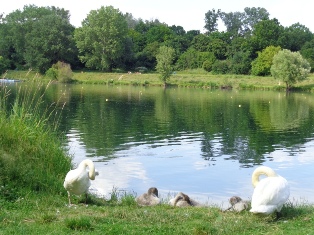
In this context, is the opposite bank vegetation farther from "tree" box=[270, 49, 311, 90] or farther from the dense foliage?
the dense foliage

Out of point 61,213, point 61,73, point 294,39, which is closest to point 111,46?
point 61,73

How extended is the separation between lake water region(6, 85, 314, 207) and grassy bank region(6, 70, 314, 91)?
34.8 meters

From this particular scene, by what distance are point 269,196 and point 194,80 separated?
74.2 meters

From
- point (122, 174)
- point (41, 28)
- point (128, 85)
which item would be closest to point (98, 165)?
point (122, 174)

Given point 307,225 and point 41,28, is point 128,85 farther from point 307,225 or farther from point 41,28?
point 307,225

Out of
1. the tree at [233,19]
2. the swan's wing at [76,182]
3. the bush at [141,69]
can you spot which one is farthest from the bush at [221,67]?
the swan's wing at [76,182]

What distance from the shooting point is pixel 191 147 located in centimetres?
2414

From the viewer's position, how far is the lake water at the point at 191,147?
1627 centimetres

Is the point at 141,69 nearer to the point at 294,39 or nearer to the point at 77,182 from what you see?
the point at 294,39

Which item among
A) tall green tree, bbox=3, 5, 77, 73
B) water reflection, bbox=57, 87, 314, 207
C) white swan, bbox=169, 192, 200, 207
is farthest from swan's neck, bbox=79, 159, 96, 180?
tall green tree, bbox=3, 5, 77, 73

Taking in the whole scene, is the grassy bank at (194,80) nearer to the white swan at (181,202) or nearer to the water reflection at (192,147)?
the water reflection at (192,147)

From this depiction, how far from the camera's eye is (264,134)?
96.2 ft

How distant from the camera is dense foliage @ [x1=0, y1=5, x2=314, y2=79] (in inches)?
3497

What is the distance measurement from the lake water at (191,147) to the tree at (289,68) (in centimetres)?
2949
